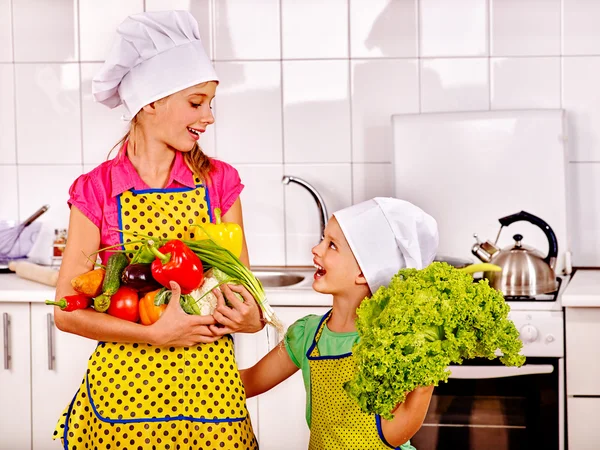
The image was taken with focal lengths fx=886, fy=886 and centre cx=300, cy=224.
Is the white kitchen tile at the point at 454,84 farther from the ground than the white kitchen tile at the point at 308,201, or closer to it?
farther from the ground

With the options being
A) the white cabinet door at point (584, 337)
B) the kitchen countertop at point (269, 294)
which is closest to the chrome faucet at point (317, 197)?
the kitchen countertop at point (269, 294)

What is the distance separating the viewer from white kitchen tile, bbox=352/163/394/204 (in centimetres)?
307

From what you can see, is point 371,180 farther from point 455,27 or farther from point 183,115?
point 183,115

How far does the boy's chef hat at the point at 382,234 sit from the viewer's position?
157cm

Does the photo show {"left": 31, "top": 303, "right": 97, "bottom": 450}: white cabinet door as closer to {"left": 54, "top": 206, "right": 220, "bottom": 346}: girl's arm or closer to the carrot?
{"left": 54, "top": 206, "right": 220, "bottom": 346}: girl's arm

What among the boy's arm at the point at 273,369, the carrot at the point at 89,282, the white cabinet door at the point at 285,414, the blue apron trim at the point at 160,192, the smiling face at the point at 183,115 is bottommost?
the white cabinet door at the point at 285,414

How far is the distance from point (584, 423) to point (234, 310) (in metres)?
1.38

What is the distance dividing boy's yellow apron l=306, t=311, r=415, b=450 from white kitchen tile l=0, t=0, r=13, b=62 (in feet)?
6.64

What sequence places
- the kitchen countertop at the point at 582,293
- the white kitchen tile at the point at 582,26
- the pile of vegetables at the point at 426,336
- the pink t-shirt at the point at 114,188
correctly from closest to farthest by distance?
the pile of vegetables at the point at 426,336, the pink t-shirt at the point at 114,188, the kitchen countertop at the point at 582,293, the white kitchen tile at the point at 582,26

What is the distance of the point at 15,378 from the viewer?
2.70 metres

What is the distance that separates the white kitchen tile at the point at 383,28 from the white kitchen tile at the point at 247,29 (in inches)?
10.7

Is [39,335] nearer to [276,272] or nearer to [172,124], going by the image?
[276,272]

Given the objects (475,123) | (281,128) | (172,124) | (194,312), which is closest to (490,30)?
(475,123)

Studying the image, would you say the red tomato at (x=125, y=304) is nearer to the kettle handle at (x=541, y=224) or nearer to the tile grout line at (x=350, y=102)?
the kettle handle at (x=541, y=224)
